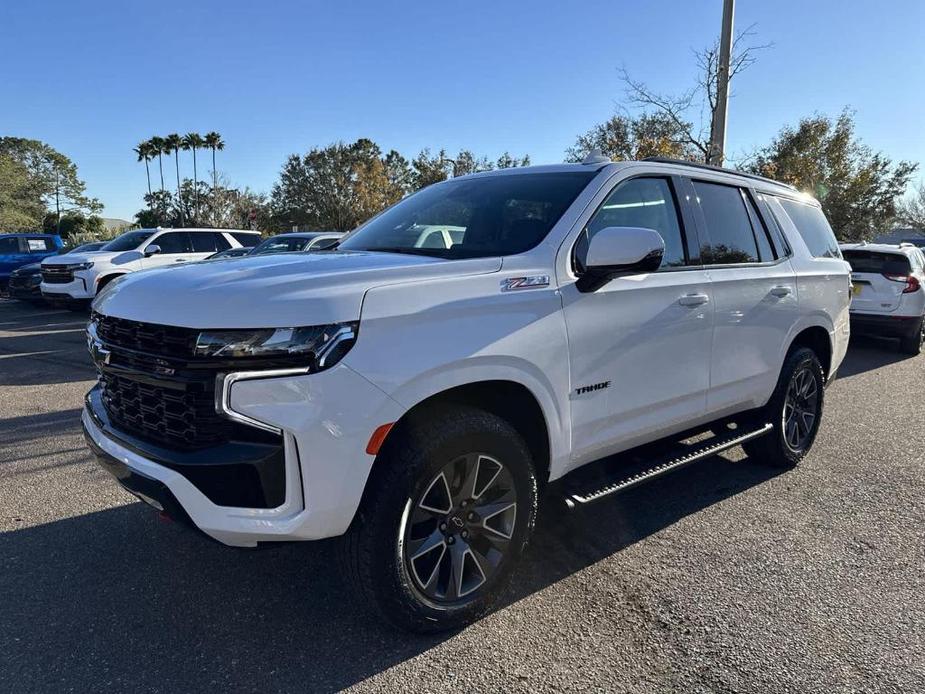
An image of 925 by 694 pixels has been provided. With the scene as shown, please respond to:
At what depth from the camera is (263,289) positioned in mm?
2324

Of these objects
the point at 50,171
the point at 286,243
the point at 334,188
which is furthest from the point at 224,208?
the point at 286,243

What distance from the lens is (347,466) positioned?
90.1 inches

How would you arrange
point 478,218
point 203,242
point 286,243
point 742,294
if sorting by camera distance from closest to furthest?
1. point 478,218
2. point 742,294
3. point 286,243
4. point 203,242

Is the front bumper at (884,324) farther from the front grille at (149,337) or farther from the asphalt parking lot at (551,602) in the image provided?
the front grille at (149,337)

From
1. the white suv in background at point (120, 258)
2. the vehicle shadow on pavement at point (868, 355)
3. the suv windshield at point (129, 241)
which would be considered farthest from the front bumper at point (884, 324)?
the suv windshield at point (129, 241)

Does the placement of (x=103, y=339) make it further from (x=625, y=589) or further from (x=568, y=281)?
(x=625, y=589)

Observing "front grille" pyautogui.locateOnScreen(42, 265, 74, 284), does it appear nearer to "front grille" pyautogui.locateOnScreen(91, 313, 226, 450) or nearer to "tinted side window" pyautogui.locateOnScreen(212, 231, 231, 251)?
"tinted side window" pyautogui.locateOnScreen(212, 231, 231, 251)

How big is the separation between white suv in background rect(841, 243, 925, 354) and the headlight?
385 inches

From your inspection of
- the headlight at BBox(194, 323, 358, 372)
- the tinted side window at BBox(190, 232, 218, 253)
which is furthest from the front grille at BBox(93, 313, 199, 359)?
the tinted side window at BBox(190, 232, 218, 253)

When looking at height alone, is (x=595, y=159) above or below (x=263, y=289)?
above

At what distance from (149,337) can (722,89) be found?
1303cm

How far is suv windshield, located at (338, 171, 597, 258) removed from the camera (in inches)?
125

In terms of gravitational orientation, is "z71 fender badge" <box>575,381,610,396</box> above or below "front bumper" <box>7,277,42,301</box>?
above

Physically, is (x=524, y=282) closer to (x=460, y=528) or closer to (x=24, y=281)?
(x=460, y=528)
